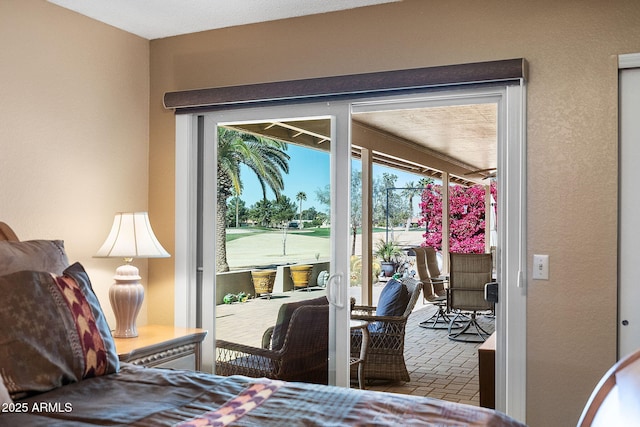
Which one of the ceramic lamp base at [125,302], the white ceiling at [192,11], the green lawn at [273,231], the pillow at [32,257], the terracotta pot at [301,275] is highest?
the white ceiling at [192,11]

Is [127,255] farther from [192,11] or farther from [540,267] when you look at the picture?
[540,267]

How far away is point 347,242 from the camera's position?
3.48m

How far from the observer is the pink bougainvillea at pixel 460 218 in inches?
414

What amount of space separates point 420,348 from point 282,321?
3.41m

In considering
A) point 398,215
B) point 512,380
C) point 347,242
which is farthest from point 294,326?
point 398,215

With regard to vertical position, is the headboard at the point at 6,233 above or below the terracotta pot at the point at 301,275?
above

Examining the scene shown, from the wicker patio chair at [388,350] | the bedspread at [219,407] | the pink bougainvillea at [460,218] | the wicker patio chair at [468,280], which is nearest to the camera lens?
the bedspread at [219,407]

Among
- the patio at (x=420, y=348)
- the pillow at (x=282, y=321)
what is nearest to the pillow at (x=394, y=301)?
the patio at (x=420, y=348)

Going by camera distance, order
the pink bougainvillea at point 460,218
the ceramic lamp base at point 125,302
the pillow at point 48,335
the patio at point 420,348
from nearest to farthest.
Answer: the pillow at point 48,335, the ceramic lamp base at point 125,302, the patio at point 420,348, the pink bougainvillea at point 460,218

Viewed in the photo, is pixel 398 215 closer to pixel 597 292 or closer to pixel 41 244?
pixel 597 292

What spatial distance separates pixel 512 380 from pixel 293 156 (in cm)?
165

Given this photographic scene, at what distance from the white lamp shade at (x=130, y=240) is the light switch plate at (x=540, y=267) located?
6.26ft

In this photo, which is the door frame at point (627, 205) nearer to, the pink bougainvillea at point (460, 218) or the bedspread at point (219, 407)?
the bedspread at point (219, 407)

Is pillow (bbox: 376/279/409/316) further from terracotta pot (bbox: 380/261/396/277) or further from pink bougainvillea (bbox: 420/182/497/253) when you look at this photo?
pink bougainvillea (bbox: 420/182/497/253)
